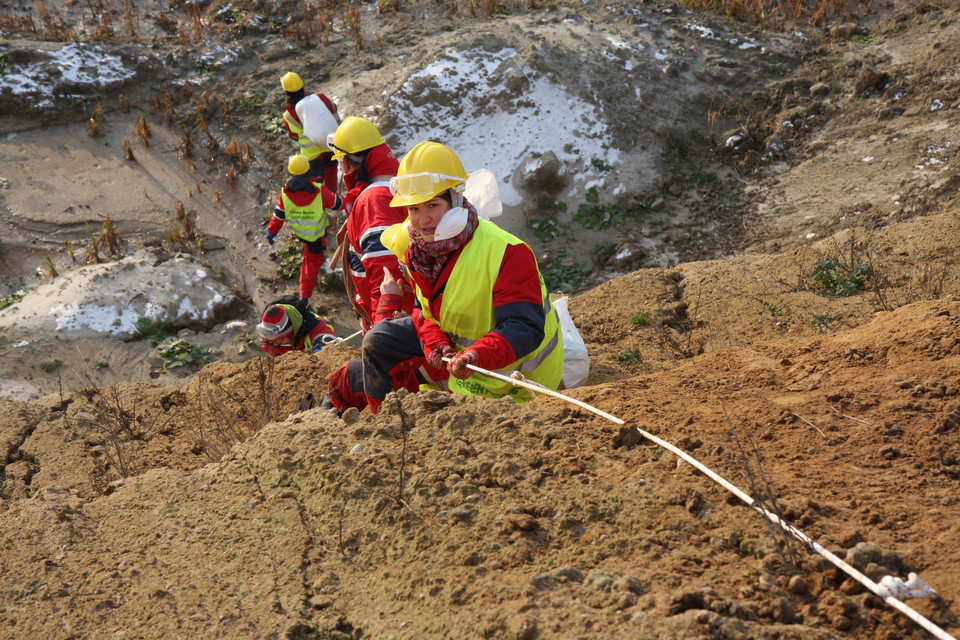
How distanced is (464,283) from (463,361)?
1.37ft

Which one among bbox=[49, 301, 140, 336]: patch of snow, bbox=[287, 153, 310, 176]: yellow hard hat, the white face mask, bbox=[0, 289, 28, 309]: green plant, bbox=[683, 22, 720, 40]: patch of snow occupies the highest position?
bbox=[683, 22, 720, 40]: patch of snow

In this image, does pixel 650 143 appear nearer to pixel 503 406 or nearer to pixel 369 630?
pixel 503 406

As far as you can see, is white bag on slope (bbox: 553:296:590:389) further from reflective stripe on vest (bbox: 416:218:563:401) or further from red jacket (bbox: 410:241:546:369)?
red jacket (bbox: 410:241:546:369)

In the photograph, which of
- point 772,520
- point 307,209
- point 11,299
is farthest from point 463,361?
point 11,299

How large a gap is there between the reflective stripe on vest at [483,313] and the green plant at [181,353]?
16.7ft

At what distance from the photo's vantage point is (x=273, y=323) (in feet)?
21.4

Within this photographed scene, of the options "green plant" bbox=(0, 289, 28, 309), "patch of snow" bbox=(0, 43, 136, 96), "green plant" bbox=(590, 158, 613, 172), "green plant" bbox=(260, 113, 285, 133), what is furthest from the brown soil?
"patch of snow" bbox=(0, 43, 136, 96)

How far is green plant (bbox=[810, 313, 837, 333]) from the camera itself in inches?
201

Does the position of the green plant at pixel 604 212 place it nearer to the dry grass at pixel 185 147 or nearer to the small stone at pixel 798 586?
the dry grass at pixel 185 147

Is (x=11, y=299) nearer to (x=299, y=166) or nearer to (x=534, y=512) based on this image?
(x=299, y=166)

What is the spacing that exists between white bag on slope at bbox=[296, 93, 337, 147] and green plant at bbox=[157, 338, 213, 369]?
2774mm

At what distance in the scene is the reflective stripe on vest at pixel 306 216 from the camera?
7918 mm

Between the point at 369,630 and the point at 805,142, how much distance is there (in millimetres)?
9433

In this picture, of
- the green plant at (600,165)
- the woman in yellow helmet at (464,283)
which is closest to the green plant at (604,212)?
the green plant at (600,165)
